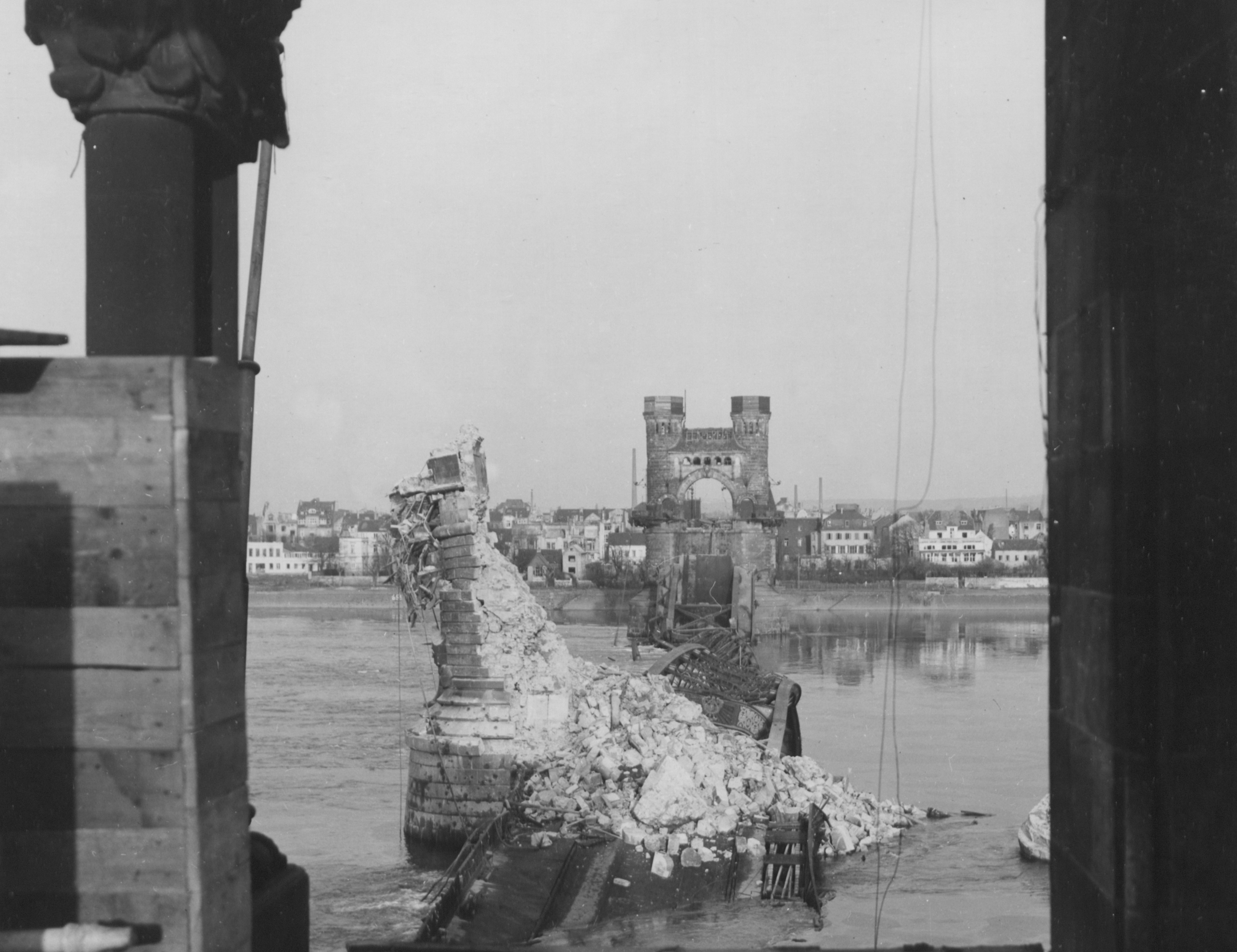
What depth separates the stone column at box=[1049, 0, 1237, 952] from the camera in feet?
11.4

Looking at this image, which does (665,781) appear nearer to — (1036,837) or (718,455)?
(1036,837)

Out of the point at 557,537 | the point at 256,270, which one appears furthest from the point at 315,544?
the point at 256,270

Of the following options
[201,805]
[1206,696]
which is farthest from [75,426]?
[1206,696]

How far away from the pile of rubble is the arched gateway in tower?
64081 mm

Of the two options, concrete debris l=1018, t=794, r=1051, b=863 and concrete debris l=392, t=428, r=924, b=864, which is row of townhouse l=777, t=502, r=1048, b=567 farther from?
concrete debris l=392, t=428, r=924, b=864

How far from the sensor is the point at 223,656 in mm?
3609

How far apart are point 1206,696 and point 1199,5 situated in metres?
1.77

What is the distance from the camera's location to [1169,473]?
349 cm

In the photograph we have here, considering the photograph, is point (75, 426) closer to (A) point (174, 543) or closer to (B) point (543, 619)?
(A) point (174, 543)

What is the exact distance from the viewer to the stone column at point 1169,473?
348 cm

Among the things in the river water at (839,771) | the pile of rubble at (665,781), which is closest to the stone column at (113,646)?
the river water at (839,771)

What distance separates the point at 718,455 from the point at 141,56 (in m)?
84.8

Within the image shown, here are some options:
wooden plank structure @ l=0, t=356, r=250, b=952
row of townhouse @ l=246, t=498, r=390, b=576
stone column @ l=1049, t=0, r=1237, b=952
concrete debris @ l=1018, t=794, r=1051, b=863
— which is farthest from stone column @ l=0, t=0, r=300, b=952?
row of townhouse @ l=246, t=498, r=390, b=576

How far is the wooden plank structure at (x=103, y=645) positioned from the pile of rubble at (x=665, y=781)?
14.1 metres
